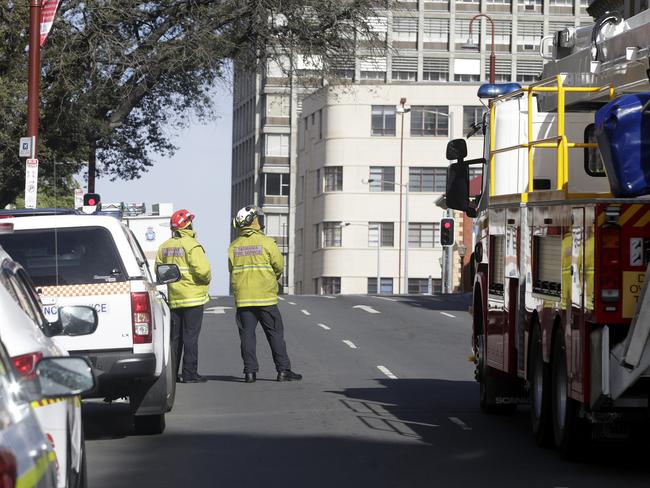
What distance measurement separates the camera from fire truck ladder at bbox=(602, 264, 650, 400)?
9.75 metres

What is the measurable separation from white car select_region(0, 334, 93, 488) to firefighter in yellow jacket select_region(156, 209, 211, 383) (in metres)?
11.5

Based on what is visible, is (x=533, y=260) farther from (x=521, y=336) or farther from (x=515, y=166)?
(x=515, y=166)

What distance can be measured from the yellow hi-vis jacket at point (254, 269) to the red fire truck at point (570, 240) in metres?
2.62

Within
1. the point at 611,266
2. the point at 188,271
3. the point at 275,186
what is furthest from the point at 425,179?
the point at 611,266

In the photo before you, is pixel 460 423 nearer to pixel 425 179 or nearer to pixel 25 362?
pixel 25 362

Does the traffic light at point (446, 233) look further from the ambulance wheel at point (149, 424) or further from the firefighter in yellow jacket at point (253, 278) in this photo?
the ambulance wheel at point (149, 424)

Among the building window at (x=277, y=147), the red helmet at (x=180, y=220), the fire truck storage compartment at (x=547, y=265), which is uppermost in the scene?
the building window at (x=277, y=147)

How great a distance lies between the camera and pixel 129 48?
3078cm

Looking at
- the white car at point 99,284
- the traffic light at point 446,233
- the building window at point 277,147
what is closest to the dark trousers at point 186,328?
the white car at point 99,284

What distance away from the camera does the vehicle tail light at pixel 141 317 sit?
460 inches

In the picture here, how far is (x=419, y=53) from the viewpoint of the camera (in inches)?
4938

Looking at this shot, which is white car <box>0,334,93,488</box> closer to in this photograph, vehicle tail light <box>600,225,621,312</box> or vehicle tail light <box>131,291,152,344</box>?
vehicle tail light <box>600,225,621,312</box>

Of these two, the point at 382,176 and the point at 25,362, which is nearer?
the point at 25,362

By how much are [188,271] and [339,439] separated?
4.79m
